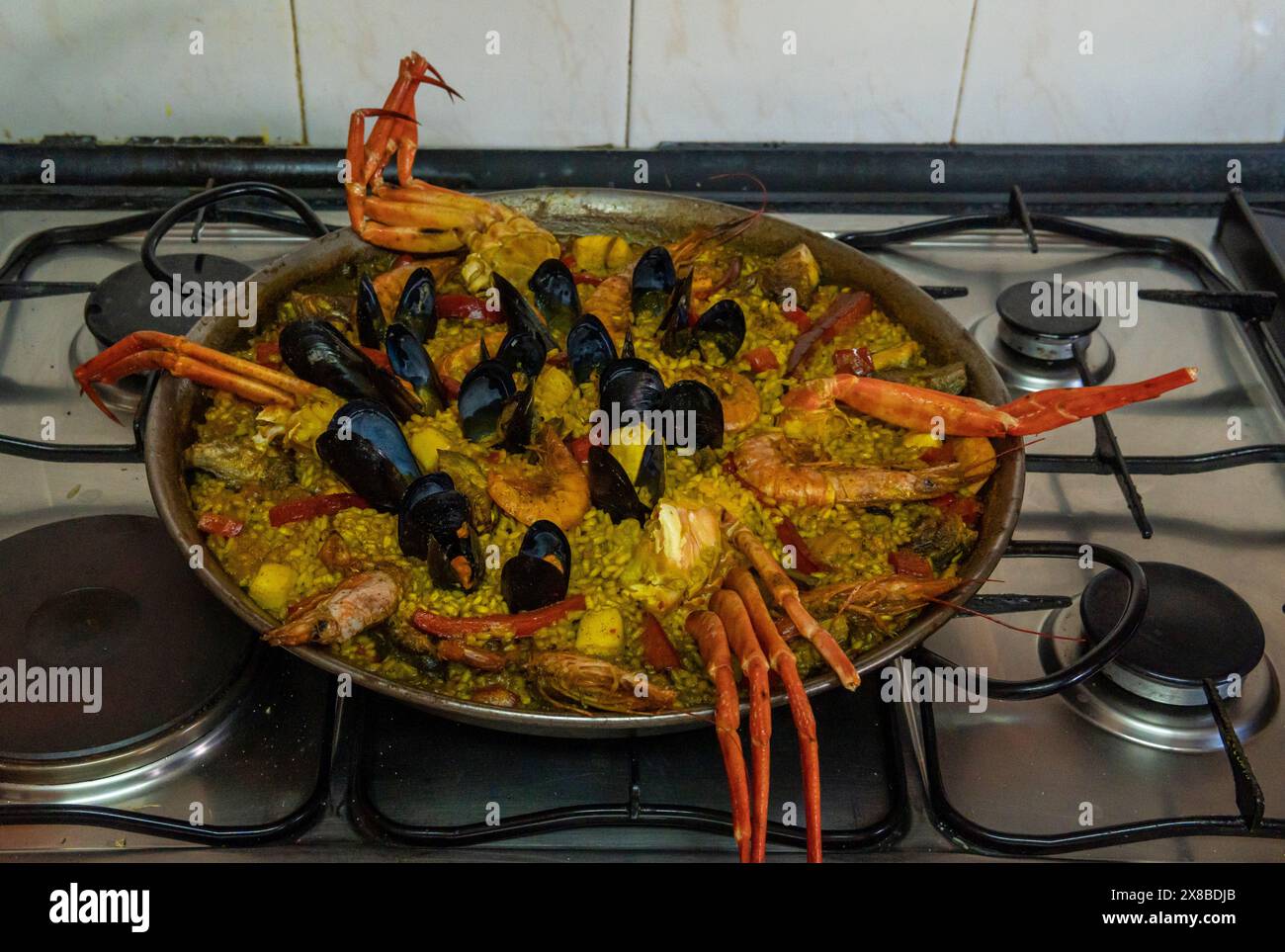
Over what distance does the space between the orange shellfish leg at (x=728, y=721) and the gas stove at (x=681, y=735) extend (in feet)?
0.46

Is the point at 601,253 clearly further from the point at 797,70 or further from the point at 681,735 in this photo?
the point at 681,735

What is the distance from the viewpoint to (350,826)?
1.69 m

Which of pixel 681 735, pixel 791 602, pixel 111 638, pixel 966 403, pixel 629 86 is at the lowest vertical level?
pixel 681 735

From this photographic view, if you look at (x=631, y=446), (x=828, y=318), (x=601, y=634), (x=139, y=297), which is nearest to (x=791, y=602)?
(x=601, y=634)

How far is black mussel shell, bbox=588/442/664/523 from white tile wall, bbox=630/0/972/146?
4.20 feet

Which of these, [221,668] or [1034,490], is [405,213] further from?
[1034,490]

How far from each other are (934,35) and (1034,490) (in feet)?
4.04

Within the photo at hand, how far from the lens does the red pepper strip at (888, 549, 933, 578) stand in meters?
1.90

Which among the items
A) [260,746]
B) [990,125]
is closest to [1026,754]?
[260,746]

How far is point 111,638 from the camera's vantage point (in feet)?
5.98

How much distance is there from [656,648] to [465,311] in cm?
92

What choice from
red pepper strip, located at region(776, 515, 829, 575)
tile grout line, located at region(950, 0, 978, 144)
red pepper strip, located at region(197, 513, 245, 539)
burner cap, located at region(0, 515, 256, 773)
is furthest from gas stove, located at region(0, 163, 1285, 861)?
tile grout line, located at region(950, 0, 978, 144)

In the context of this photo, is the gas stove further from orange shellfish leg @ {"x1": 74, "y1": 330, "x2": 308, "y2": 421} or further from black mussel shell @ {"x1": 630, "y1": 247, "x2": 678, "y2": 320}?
black mussel shell @ {"x1": 630, "y1": 247, "x2": 678, "y2": 320}
